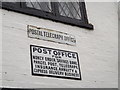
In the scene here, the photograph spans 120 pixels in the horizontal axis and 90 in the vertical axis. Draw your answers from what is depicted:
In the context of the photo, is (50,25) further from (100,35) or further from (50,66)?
(100,35)

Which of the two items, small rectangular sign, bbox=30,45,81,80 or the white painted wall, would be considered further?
small rectangular sign, bbox=30,45,81,80

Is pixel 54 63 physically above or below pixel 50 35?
below

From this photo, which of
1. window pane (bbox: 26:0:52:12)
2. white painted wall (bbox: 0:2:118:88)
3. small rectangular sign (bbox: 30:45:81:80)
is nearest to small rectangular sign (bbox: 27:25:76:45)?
white painted wall (bbox: 0:2:118:88)

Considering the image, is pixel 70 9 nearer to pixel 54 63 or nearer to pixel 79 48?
pixel 79 48

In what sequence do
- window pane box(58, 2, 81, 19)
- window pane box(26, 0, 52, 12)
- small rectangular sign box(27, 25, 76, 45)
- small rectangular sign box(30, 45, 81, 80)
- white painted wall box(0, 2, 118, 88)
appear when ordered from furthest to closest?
window pane box(58, 2, 81, 19)
window pane box(26, 0, 52, 12)
small rectangular sign box(27, 25, 76, 45)
small rectangular sign box(30, 45, 81, 80)
white painted wall box(0, 2, 118, 88)

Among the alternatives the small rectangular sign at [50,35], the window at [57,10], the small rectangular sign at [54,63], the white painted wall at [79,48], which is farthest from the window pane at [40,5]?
the small rectangular sign at [54,63]

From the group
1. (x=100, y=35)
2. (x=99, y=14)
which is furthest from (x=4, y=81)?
(x=99, y=14)

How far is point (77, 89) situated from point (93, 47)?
1354 mm

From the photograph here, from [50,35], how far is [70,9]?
124 centimetres

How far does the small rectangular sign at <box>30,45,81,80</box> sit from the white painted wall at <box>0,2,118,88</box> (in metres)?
0.11

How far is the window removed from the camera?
5980mm

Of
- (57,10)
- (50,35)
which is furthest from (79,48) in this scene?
(57,10)

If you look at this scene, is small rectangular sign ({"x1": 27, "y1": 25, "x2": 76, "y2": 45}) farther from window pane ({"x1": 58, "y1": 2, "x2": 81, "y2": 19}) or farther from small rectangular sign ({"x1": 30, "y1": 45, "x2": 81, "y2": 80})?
window pane ({"x1": 58, "y1": 2, "x2": 81, "y2": 19})

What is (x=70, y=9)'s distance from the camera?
7.05 metres
